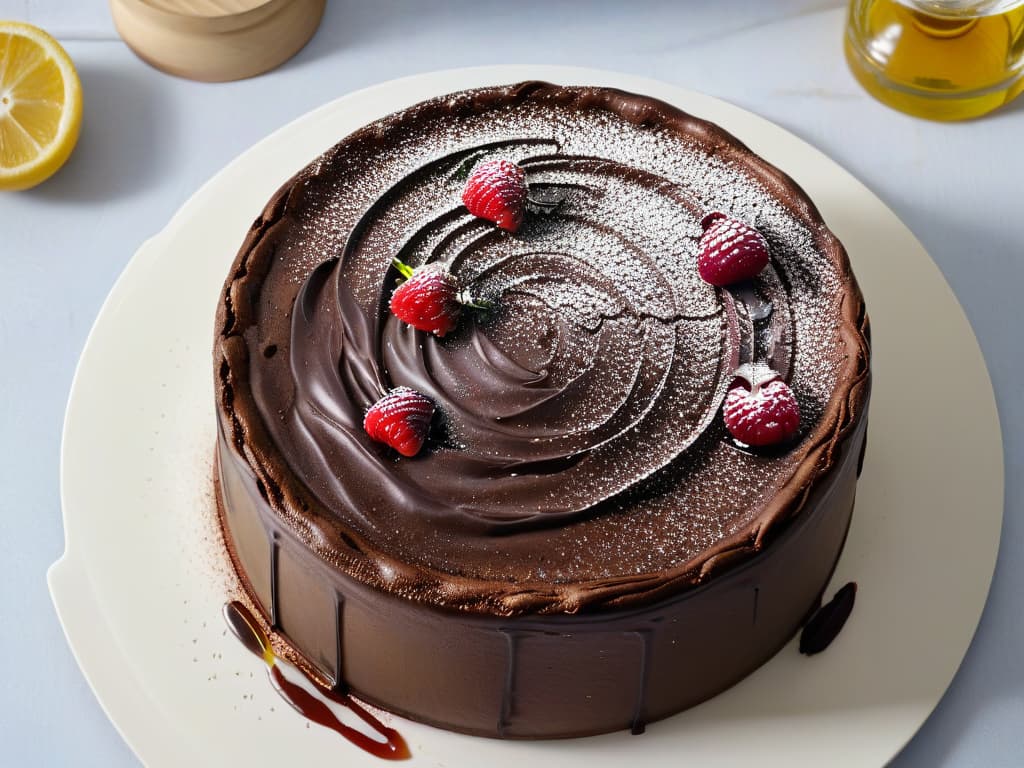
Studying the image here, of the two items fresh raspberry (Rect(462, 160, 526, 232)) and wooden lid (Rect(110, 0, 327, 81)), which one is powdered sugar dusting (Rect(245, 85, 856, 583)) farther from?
wooden lid (Rect(110, 0, 327, 81))

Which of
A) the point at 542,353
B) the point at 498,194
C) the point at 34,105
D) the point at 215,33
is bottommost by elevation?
the point at 542,353

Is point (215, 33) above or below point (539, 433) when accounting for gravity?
above

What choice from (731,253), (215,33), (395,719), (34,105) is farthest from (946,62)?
(34,105)

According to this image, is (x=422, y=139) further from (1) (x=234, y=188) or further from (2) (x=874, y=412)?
(2) (x=874, y=412)

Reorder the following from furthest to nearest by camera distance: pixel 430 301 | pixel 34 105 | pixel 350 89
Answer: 1. pixel 350 89
2. pixel 34 105
3. pixel 430 301

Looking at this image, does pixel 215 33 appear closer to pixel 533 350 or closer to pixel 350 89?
pixel 350 89

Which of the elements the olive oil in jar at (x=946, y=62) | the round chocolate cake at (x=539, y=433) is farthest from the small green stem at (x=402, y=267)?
the olive oil in jar at (x=946, y=62)

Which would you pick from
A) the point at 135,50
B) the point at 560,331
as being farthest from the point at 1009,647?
the point at 135,50

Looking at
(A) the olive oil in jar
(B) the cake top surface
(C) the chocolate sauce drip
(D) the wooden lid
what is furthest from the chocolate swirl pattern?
(A) the olive oil in jar
